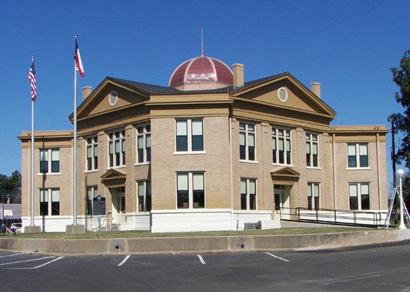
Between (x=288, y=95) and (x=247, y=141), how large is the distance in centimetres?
535

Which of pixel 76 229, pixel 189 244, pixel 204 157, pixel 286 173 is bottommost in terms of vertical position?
pixel 189 244

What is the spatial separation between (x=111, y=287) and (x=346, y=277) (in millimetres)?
6142

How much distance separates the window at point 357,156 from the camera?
4762 centimetres

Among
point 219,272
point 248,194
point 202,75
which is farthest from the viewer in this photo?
point 202,75

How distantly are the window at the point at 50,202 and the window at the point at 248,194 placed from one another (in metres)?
15.7

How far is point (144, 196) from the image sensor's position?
40375mm

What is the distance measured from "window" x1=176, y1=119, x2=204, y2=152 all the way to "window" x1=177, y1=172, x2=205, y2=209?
62.2 inches

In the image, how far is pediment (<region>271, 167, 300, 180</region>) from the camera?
4148 centimetres

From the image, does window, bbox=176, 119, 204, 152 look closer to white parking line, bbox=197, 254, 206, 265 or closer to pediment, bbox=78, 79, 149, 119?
pediment, bbox=78, 79, 149, 119

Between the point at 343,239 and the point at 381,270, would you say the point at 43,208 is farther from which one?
the point at 381,270

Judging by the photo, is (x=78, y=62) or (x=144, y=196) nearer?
(x=78, y=62)

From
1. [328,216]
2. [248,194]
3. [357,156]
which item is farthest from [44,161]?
[357,156]

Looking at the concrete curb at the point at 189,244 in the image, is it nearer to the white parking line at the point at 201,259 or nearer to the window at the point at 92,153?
the white parking line at the point at 201,259

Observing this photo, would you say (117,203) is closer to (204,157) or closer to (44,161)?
(204,157)
